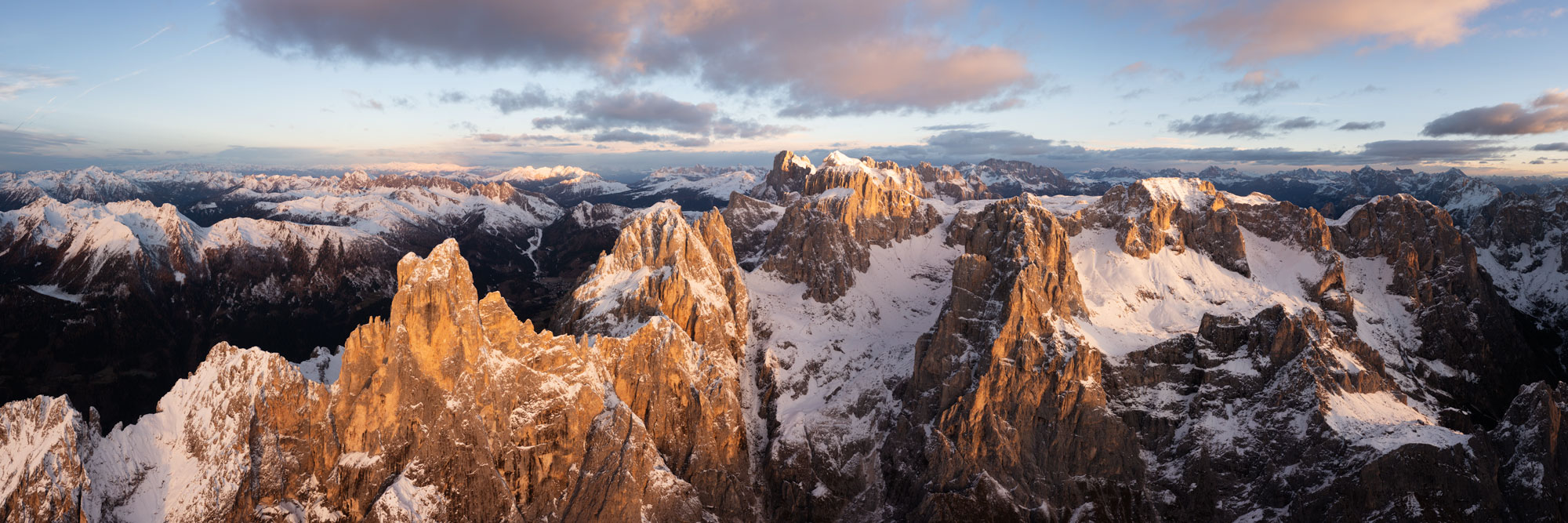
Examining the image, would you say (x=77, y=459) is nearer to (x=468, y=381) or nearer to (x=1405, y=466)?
(x=468, y=381)

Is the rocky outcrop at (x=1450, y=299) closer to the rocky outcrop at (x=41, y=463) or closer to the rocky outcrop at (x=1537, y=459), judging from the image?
the rocky outcrop at (x=1537, y=459)

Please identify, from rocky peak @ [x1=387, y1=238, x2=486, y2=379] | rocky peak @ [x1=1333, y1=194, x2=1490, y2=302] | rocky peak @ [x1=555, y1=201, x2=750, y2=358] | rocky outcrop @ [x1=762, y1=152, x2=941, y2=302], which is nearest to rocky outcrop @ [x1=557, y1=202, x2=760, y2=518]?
rocky peak @ [x1=555, y1=201, x2=750, y2=358]

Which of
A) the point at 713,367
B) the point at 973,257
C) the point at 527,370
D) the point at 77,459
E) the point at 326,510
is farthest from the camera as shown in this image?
the point at 973,257

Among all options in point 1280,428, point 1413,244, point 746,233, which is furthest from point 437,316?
point 1413,244

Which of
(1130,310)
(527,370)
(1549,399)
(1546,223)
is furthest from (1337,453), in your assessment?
(1546,223)

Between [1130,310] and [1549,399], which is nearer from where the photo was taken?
[1549,399]
